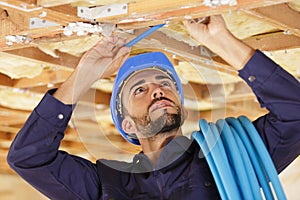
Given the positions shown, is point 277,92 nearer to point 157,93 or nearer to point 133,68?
point 157,93

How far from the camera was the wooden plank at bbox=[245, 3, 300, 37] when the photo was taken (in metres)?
2.16

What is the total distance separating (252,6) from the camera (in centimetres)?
193

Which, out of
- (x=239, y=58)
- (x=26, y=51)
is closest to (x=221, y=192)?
(x=239, y=58)

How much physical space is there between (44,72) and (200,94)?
3.35ft

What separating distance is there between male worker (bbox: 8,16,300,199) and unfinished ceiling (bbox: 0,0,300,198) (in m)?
0.10

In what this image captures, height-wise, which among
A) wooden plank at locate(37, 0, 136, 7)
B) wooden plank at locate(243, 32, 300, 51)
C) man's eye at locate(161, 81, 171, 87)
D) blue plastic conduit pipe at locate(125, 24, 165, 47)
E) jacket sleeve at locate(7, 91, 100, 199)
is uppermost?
wooden plank at locate(37, 0, 136, 7)

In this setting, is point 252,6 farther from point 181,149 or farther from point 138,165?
point 138,165

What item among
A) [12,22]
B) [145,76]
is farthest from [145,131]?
[12,22]

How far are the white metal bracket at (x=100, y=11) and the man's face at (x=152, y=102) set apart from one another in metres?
0.30

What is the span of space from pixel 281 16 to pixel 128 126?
0.71 metres

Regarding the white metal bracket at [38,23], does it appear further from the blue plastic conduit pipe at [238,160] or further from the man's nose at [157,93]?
the blue plastic conduit pipe at [238,160]

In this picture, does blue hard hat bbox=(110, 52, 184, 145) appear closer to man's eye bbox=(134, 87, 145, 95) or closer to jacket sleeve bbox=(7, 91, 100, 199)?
man's eye bbox=(134, 87, 145, 95)

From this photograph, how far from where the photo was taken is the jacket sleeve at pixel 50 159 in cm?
211

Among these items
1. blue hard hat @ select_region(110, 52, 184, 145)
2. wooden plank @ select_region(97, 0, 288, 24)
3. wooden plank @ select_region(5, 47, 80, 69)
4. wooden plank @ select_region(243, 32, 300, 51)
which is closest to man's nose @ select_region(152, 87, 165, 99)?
blue hard hat @ select_region(110, 52, 184, 145)
